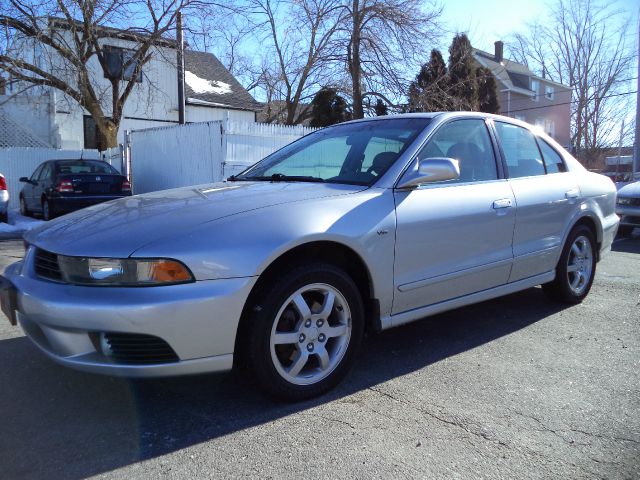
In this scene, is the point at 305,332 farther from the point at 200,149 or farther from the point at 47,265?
the point at 200,149

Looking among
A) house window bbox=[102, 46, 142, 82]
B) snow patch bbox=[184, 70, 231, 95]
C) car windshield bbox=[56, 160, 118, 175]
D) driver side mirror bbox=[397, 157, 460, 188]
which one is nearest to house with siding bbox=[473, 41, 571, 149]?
snow patch bbox=[184, 70, 231, 95]

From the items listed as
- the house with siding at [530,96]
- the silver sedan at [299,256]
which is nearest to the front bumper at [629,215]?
the silver sedan at [299,256]

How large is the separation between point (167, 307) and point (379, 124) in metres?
2.26

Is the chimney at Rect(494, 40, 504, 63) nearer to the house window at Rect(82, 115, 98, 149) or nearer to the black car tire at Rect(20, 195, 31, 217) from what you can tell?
the house window at Rect(82, 115, 98, 149)

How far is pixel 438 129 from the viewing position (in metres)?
3.70

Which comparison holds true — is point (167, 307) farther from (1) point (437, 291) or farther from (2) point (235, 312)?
(1) point (437, 291)

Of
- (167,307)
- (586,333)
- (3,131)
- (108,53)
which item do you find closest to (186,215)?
(167,307)

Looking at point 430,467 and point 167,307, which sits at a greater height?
point 167,307

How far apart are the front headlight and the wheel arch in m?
0.37

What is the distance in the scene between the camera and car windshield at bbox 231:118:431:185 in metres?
3.52

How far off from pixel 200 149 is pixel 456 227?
9.57 m

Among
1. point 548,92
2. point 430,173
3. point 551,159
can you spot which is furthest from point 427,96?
point 548,92

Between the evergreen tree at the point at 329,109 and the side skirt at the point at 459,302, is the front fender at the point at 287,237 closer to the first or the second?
the side skirt at the point at 459,302

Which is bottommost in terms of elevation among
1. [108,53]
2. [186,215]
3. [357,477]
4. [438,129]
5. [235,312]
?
[357,477]
